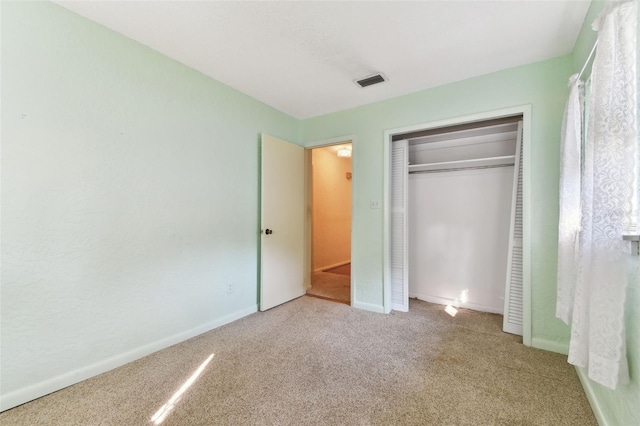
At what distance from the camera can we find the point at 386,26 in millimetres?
1910

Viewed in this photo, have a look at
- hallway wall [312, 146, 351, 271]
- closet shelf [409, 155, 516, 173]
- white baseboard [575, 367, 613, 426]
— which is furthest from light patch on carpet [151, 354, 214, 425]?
hallway wall [312, 146, 351, 271]

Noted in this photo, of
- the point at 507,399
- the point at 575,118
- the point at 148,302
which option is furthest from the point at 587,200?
the point at 148,302

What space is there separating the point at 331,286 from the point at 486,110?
120 inches

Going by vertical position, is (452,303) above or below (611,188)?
below

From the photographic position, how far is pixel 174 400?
63.7 inches

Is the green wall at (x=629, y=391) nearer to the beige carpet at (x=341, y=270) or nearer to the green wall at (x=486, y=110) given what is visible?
the green wall at (x=486, y=110)

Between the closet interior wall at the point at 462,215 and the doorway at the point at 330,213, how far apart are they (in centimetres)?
160

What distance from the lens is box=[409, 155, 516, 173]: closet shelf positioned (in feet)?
9.53

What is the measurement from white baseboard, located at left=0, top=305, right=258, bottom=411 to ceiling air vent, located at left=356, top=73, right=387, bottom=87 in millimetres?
2801

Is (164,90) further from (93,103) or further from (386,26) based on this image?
(386,26)

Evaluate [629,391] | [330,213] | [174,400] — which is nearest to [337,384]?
[174,400]

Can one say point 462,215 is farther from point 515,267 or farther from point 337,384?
point 337,384

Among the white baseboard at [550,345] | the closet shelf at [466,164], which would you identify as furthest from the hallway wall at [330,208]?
the white baseboard at [550,345]

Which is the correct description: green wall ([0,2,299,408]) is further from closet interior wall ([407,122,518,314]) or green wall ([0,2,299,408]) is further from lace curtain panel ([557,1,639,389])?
lace curtain panel ([557,1,639,389])
